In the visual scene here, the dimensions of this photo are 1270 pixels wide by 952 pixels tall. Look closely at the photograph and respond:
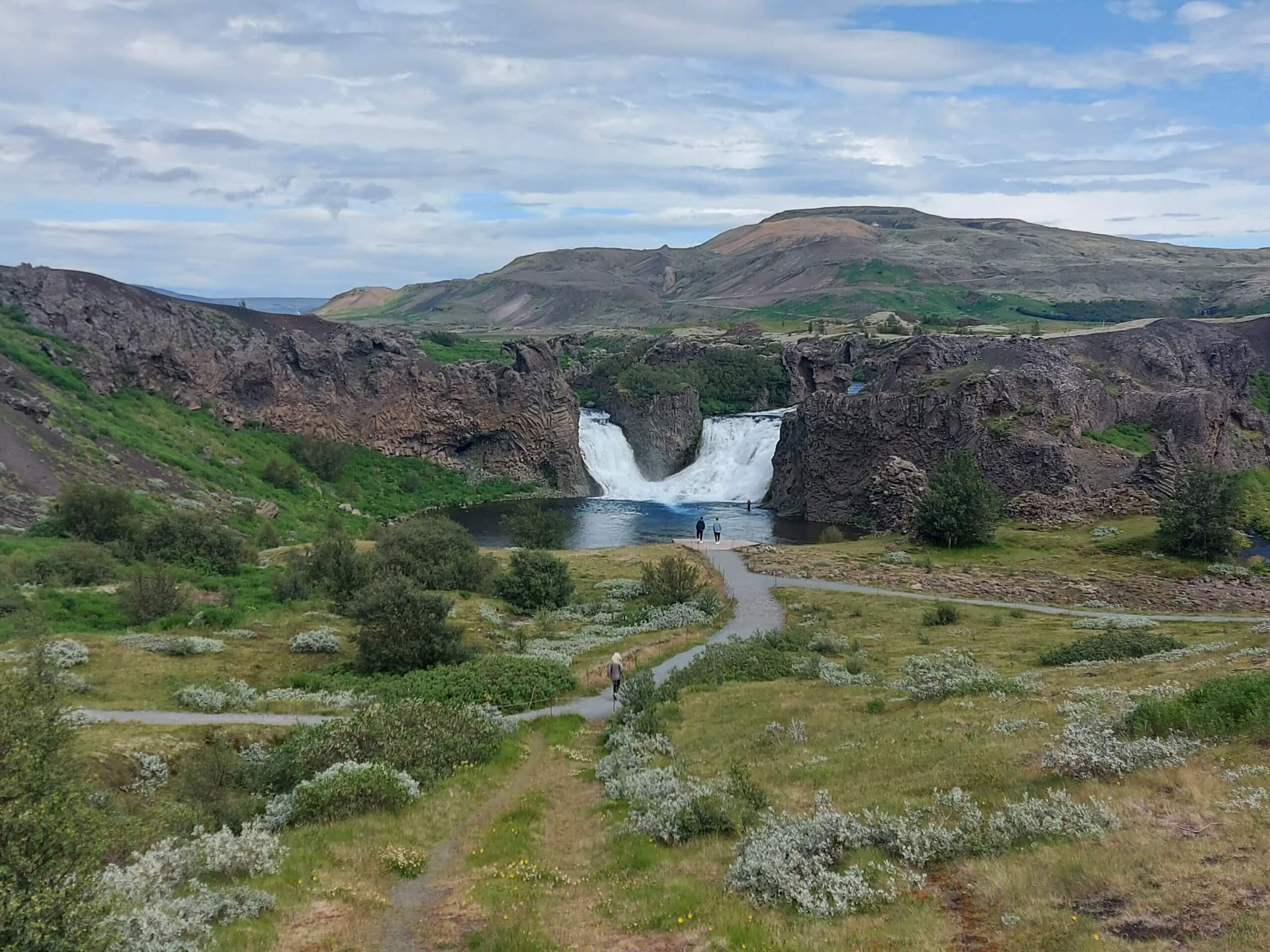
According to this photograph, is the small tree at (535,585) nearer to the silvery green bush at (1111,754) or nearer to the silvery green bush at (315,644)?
the silvery green bush at (315,644)

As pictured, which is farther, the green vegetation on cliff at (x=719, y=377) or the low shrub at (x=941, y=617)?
the green vegetation on cliff at (x=719, y=377)

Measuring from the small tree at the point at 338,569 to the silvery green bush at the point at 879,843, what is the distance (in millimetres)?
25949

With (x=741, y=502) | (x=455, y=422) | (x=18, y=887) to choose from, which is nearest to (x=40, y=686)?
(x=18, y=887)

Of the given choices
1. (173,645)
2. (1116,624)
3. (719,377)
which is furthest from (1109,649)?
(719,377)

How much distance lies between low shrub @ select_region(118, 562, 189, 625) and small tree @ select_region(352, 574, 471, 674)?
8.15m

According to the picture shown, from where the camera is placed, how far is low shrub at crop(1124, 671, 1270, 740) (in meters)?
11.1

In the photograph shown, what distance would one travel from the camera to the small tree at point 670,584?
35094 mm

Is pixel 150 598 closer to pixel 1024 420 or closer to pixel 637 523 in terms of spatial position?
pixel 637 523

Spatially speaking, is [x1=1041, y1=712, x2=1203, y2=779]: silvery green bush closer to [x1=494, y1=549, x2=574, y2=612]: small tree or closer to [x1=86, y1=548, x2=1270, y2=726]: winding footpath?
[x1=86, y1=548, x2=1270, y2=726]: winding footpath

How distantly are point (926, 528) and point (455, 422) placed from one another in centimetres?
5478

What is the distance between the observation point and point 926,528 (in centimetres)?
4800

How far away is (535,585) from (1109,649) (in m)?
21.5

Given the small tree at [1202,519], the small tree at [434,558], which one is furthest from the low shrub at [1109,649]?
the small tree at [434,558]

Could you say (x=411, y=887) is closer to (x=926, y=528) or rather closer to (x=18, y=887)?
(x=18, y=887)
